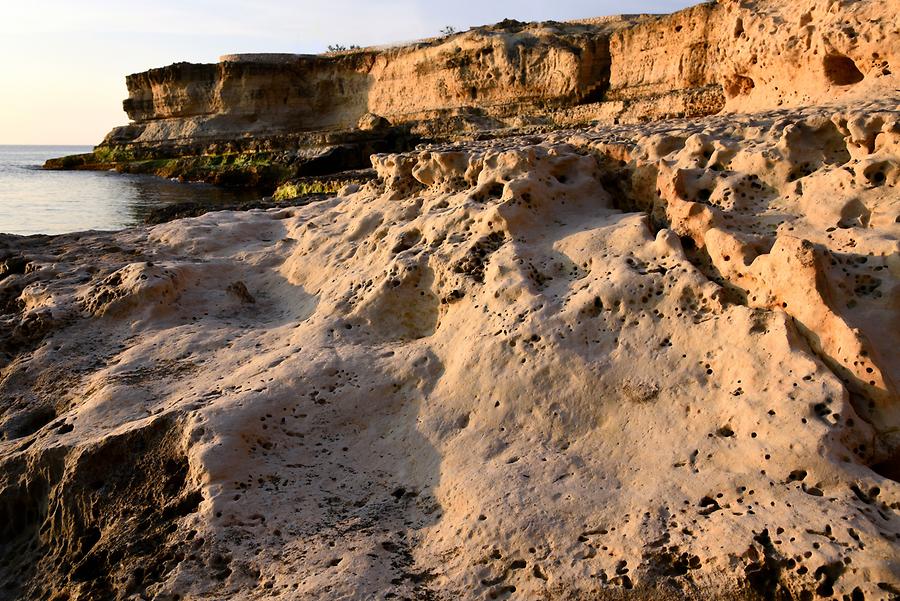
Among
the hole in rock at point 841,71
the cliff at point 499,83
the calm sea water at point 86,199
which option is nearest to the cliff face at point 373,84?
the cliff at point 499,83

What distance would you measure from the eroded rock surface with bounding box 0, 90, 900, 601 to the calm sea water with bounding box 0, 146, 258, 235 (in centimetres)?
1198

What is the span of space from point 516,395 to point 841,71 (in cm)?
445

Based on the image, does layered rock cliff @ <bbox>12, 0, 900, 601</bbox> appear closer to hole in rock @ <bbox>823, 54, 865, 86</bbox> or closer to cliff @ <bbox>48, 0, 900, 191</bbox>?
hole in rock @ <bbox>823, 54, 865, 86</bbox>

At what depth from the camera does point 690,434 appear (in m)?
2.77

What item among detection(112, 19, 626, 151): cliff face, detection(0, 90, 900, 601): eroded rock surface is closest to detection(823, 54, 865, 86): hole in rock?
detection(0, 90, 900, 601): eroded rock surface

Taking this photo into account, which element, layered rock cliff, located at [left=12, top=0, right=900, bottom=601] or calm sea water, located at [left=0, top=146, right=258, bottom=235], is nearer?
layered rock cliff, located at [left=12, top=0, right=900, bottom=601]

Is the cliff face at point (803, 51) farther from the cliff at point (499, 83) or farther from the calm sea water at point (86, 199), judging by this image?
the calm sea water at point (86, 199)

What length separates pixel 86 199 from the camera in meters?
21.7

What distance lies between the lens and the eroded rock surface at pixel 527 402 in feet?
8.04

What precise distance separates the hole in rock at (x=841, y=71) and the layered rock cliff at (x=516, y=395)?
1.78 ft

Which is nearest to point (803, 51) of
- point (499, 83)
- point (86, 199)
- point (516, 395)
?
point (516, 395)

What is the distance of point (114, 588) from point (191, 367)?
145 centimetres

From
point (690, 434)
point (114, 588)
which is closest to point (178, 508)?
point (114, 588)

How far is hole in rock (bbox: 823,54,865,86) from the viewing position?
18.4 ft
